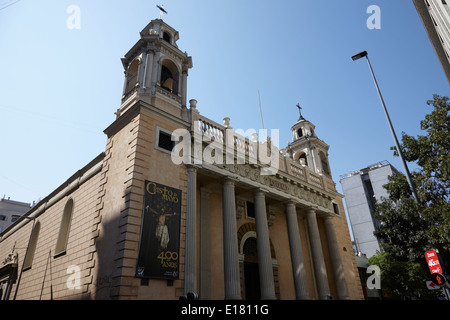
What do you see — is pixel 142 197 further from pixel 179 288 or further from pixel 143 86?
pixel 143 86

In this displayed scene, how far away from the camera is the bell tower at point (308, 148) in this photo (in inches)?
1037

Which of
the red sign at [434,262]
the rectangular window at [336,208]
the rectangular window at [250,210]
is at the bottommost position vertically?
the red sign at [434,262]

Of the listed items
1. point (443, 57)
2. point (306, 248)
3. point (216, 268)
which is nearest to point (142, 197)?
point (216, 268)

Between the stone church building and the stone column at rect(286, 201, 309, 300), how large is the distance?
2.5 inches

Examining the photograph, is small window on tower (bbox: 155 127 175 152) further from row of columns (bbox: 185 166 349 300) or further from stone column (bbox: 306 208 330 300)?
stone column (bbox: 306 208 330 300)

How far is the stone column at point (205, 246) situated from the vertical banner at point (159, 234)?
9.14 feet

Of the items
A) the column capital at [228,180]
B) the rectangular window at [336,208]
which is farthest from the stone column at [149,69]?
the rectangular window at [336,208]

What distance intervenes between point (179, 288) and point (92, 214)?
6.20 meters

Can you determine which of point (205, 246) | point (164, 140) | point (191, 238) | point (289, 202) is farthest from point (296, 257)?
point (164, 140)

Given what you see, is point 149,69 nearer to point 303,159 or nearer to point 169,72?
point 169,72

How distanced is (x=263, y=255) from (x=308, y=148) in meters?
13.7

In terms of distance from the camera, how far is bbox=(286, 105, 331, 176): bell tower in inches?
1037

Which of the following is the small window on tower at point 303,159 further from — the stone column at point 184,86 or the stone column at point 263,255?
the stone column at point 184,86
